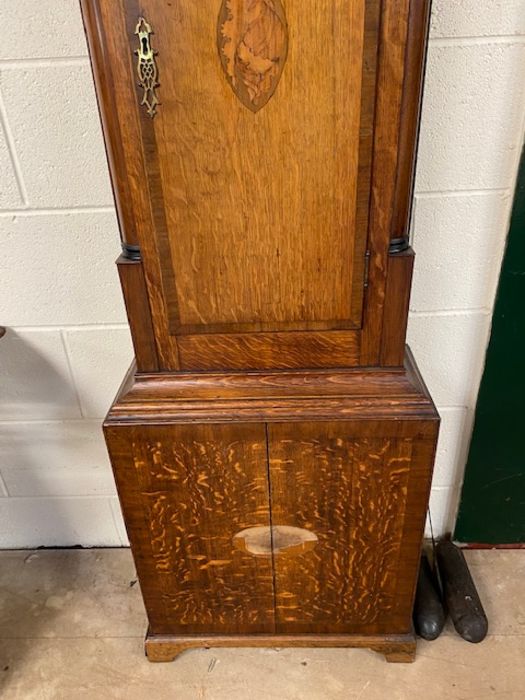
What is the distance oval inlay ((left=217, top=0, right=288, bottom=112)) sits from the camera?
25.5 inches

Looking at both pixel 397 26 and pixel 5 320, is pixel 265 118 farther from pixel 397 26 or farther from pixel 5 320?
pixel 5 320

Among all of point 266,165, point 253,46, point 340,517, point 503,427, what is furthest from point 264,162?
point 503,427

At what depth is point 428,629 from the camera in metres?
1.22

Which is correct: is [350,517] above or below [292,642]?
above

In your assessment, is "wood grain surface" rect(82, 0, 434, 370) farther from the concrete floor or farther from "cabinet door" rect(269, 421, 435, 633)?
the concrete floor

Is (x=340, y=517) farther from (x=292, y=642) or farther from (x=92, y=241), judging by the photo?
(x=92, y=241)

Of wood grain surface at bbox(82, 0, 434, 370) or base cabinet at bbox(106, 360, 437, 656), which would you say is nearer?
wood grain surface at bbox(82, 0, 434, 370)

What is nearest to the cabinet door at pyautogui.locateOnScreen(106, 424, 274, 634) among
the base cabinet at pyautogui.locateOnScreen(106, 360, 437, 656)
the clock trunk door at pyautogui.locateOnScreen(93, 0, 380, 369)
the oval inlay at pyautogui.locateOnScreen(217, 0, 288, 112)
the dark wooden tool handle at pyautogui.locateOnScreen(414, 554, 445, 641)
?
the base cabinet at pyautogui.locateOnScreen(106, 360, 437, 656)

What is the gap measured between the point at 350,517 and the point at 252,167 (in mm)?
629

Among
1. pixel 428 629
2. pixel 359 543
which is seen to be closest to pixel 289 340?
pixel 359 543

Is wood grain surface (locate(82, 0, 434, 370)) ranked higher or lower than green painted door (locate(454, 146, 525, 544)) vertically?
higher

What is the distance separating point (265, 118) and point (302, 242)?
172mm

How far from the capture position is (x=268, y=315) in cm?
84

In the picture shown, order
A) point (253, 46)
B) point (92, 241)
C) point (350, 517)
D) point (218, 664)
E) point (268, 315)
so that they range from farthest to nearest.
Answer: point (218, 664), point (92, 241), point (350, 517), point (268, 315), point (253, 46)
